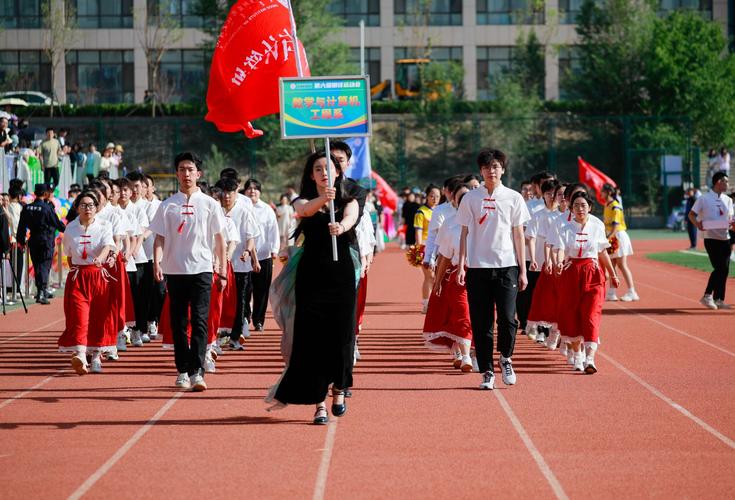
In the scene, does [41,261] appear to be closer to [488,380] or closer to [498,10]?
[488,380]

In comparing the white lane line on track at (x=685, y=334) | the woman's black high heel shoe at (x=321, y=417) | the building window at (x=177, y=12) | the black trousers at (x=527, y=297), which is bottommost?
the white lane line on track at (x=685, y=334)

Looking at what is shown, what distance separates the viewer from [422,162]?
53.2 m

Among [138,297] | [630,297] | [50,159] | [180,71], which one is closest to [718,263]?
[630,297]

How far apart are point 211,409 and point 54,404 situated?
1426 millimetres

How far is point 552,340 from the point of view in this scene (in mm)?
13766

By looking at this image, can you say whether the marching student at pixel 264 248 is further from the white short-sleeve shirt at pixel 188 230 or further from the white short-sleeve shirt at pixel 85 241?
the white short-sleeve shirt at pixel 188 230

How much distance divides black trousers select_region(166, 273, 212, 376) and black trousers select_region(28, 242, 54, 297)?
33.1 feet

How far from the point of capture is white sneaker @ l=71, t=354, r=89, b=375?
11703 mm

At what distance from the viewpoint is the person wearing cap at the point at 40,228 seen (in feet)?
66.0

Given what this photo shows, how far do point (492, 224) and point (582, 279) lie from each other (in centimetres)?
164

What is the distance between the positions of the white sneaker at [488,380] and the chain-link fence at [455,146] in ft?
132

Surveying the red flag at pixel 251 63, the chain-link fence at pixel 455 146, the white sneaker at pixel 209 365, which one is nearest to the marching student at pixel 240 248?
the red flag at pixel 251 63

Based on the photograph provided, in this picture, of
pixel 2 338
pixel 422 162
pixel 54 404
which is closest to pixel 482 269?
pixel 54 404

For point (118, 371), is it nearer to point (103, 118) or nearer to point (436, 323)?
point (436, 323)
